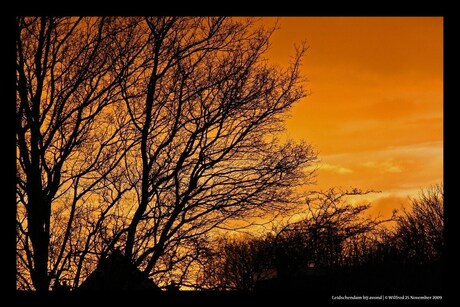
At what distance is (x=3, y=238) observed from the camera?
3.97 metres

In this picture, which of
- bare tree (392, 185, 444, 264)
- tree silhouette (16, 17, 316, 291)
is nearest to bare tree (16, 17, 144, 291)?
tree silhouette (16, 17, 316, 291)

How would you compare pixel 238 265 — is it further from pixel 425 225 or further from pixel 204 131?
pixel 425 225

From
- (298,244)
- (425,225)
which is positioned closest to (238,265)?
(298,244)

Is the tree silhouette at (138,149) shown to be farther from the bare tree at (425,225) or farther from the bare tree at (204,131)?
the bare tree at (425,225)

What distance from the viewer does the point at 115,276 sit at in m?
8.42

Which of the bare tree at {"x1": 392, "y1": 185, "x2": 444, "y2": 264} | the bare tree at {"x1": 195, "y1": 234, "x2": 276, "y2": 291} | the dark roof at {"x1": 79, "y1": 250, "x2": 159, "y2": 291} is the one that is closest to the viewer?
the dark roof at {"x1": 79, "y1": 250, "x2": 159, "y2": 291}

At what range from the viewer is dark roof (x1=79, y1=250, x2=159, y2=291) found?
328 inches

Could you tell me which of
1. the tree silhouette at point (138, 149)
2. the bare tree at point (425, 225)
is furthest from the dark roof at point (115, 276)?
the bare tree at point (425, 225)

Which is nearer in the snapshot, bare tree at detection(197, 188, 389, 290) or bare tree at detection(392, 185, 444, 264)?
bare tree at detection(197, 188, 389, 290)

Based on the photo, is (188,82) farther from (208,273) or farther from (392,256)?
(392,256)

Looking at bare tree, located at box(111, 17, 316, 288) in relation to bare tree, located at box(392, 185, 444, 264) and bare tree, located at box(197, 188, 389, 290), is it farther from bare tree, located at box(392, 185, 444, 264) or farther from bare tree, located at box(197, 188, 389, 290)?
bare tree, located at box(392, 185, 444, 264)

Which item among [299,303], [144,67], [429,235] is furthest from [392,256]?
[299,303]

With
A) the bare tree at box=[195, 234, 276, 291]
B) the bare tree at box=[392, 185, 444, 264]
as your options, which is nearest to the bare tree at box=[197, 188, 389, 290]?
the bare tree at box=[195, 234, 276, 291]

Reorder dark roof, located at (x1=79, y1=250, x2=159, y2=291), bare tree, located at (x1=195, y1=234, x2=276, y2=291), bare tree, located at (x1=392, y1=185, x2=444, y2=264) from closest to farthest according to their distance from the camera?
dark roof, located at (x1=79, y1=250, x2=159, y2=291)
bare tree, located at (x1=195, y1=234, x2=276, y2=291)
bare tree, located at (x1=392, y1=185, x2=444, y2=264)
